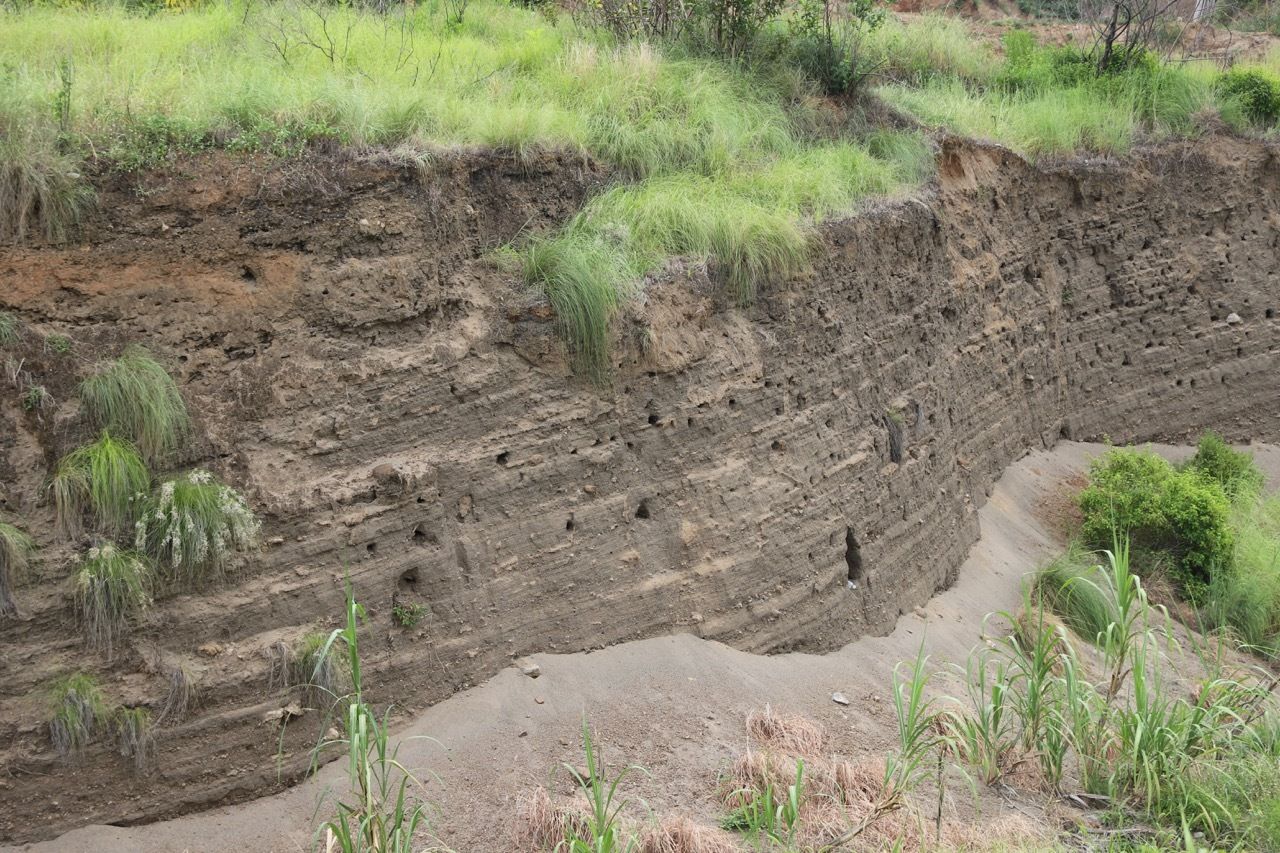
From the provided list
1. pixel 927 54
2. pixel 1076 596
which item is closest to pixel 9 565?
pixel 1076 596

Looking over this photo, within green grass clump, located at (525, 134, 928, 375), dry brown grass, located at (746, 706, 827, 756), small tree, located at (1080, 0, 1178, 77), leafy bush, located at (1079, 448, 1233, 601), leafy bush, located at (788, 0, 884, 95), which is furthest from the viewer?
small tree, located at (1080, 0, 1178, 77)

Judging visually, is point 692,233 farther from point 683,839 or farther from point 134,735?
point 134,735

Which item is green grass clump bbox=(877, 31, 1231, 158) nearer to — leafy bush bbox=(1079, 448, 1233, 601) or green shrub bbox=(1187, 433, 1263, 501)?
green shrub bbox=(1187, 433, 1263, 501)

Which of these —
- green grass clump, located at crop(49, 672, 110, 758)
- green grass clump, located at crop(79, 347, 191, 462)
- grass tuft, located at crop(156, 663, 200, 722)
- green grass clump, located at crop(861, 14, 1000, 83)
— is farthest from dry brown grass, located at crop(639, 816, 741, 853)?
green grass clump, located at crop(861, 14, 1000, 83)

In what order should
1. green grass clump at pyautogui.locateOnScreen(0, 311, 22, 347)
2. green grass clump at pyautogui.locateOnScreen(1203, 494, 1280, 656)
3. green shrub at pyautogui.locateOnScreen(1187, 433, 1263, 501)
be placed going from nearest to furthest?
green grass clump at pyautogui.locateOnScreen(0, 311, 22, 347)
green grass clump at pyautogui.locateOnScreen(1203, 494, 1280, 656)
green shrub at pyautogui.locateOnScreen(1187, 433, 1263, 501)

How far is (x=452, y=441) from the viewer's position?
23.3ft

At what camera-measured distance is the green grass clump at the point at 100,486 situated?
5871 mm

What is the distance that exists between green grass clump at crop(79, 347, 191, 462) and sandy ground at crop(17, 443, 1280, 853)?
1633 mm

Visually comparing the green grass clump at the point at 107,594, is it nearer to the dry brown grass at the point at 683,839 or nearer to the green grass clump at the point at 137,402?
the green grass clump at the point at 137,402

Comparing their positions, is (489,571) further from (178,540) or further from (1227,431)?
(1227,431)

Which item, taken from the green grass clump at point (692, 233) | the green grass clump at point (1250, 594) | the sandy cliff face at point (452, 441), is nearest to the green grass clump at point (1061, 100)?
the sandy cliff face at point (452, 441)

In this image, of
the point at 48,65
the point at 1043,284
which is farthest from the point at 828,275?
the point at 48,65

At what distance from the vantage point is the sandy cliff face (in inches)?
240

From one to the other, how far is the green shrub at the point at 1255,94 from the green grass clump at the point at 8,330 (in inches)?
525
